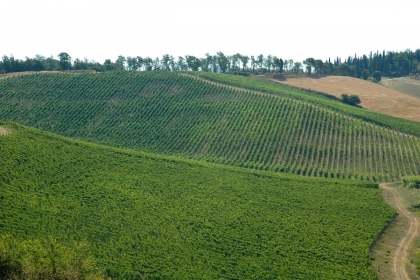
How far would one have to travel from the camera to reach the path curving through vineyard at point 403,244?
111 ft

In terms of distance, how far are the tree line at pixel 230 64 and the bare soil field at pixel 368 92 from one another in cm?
1240

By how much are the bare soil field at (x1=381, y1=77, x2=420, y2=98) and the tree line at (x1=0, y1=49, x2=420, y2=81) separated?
24.6 feet

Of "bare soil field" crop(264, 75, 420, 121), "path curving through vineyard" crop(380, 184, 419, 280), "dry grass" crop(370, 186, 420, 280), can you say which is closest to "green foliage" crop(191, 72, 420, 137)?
"bare soil field" crop(264, 75, 420, 121)

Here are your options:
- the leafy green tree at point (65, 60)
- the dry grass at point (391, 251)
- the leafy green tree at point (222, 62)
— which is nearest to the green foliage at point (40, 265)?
the dry grass at point (391, 251)

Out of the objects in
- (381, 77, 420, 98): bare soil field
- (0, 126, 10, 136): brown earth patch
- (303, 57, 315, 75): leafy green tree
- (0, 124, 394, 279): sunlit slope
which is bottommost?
(0, 124, 394, 279): sunlit slope

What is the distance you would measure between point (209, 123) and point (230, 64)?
61.6 m

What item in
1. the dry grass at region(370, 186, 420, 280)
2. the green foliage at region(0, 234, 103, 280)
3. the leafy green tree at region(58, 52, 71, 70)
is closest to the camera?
the green foliage at region(0, 234, 103, 280)

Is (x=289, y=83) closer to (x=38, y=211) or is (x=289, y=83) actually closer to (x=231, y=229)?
(x=231, y=229)

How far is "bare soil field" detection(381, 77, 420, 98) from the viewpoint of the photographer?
413 ft

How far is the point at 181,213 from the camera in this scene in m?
41.2

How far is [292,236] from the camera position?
3828 cm

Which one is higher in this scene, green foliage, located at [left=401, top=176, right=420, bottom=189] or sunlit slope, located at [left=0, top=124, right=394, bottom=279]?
sunlit slope, located at [left=0, top=124, right=394, bottom=279]

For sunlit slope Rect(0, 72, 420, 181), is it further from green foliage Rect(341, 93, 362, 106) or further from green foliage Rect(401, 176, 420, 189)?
green foliage Rect(341, 93, 362, 106)

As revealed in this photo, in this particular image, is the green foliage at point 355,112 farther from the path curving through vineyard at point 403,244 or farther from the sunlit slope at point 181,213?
the path curving through vineyard at point 403,244
